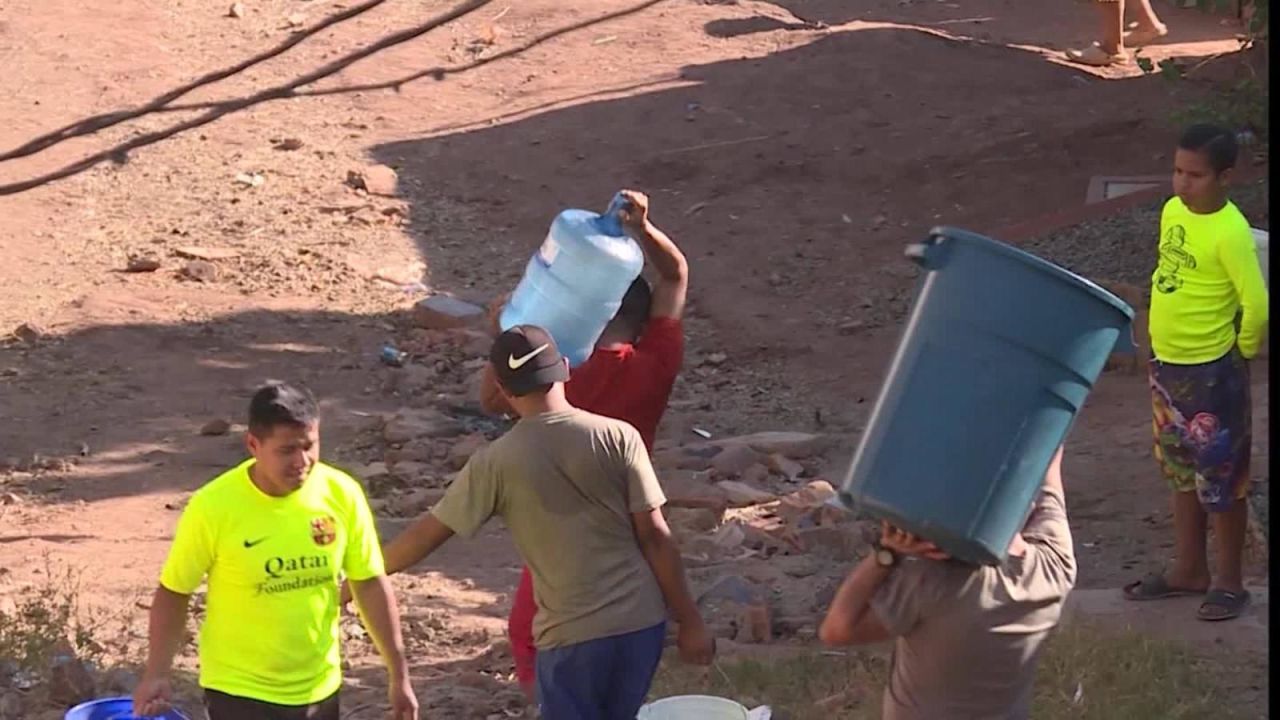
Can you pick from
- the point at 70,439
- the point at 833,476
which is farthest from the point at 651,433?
the point at 70,439

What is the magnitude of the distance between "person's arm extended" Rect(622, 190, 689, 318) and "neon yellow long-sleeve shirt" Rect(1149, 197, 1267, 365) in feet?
5.48

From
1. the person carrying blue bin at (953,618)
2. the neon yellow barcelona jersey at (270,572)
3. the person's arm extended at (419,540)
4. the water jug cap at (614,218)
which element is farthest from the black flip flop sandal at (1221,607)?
the neon yellow barcelona jersey at (270,572)

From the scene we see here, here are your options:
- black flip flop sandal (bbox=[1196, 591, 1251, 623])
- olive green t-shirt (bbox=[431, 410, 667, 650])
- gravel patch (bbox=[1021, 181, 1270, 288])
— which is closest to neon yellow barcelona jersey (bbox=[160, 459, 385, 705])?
olive green t-shirt (bbox=[431, 410, 667, 650])

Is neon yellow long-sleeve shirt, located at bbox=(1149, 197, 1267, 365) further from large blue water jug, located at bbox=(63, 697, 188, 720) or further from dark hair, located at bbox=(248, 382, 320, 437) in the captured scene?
large blue water jug, located at bbox=(63, 697, 188, 720)

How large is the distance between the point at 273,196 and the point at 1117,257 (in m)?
6.41

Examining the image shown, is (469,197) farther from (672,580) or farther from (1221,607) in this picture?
(672,580)

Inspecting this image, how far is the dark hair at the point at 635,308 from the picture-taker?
503cm

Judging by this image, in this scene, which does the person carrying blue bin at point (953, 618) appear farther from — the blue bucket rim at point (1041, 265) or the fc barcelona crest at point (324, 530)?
the fc barcelona crest at point (324, 530)

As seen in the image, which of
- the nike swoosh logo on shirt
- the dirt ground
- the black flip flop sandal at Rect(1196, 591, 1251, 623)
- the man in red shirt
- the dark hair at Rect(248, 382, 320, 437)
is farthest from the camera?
the dirt ground

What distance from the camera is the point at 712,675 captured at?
19.6 ft

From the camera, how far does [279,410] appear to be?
4.08 metres

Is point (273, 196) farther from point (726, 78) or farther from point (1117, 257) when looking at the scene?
point (1117, 257)

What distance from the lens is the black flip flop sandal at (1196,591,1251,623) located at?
19.7 ft

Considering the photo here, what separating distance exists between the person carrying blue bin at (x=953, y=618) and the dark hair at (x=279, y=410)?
1.31 m
